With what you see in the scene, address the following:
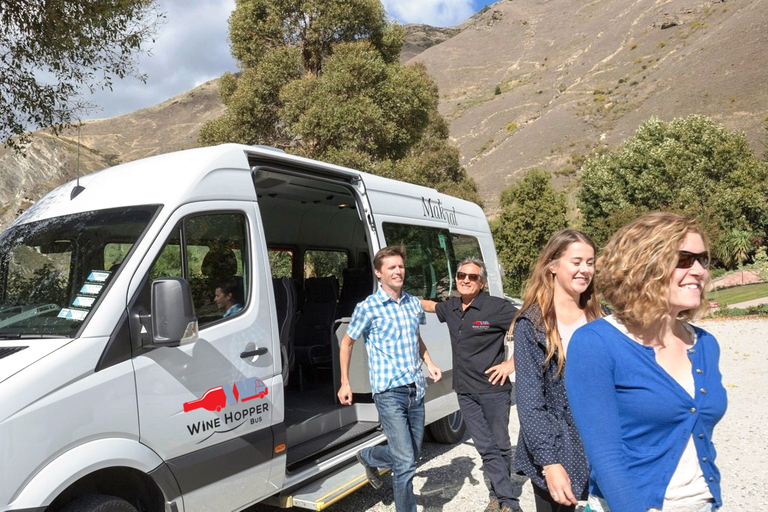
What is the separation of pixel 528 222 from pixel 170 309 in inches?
1437

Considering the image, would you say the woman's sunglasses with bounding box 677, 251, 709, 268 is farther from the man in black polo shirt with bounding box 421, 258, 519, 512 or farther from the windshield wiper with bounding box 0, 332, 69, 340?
the windshield wiper with bounding box 0, 332, 69, 340

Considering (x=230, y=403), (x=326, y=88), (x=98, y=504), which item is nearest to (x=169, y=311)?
(x=230, y=403)

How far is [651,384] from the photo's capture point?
1.82m

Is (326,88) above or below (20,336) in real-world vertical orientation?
above

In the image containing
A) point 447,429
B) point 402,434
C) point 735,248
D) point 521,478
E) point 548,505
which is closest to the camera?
point 548,505

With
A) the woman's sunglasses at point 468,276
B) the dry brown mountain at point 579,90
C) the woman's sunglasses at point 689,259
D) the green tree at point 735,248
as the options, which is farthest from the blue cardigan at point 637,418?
the dry brown mountain at point 579,90

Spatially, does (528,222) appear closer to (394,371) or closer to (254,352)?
(394,371)

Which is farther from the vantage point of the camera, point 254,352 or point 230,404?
point 254,352

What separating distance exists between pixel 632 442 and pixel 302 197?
5395 millimetres

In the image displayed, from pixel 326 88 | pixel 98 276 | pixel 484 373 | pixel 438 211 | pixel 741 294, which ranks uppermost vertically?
pixel 326 88

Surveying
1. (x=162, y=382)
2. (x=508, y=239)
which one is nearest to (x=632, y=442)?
(x=162, y=382)

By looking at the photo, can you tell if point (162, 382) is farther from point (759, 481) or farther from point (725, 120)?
point (725, 120)

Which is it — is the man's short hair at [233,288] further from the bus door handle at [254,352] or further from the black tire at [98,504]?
the black tire at [98,504]

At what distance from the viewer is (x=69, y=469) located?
2.78 metres
